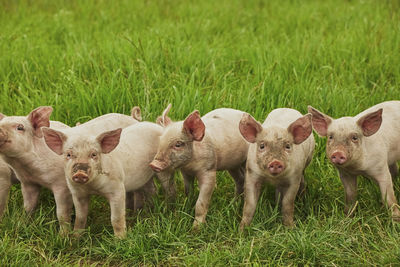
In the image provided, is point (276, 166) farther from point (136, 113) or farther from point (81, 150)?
point (136, 113)

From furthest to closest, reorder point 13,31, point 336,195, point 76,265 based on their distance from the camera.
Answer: point 13,31
point 336,195
point 76,265

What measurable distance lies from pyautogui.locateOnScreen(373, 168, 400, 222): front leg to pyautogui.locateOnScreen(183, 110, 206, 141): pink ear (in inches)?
55.4

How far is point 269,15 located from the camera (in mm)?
9734

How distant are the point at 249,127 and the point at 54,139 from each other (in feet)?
4.69

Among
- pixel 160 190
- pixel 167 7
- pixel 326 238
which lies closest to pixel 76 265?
pixel 160 190

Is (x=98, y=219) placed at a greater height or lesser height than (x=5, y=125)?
lesser

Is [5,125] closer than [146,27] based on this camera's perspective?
Yes

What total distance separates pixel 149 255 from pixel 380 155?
6.33 feet

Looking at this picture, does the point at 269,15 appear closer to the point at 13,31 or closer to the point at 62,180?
the point at 13,31

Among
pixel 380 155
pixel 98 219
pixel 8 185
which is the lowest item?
pixel 98 219

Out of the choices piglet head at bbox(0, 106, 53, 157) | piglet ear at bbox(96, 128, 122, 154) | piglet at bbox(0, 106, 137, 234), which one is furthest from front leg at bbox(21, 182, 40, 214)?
piglet ear at bbox(96, 128, 122, 154)

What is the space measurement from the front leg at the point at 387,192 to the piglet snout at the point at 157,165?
1.66 meters

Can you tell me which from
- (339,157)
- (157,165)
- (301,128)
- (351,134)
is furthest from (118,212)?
(351,134)

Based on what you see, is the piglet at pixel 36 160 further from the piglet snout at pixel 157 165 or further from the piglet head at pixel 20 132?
the piglet snout at pixel 157 165
